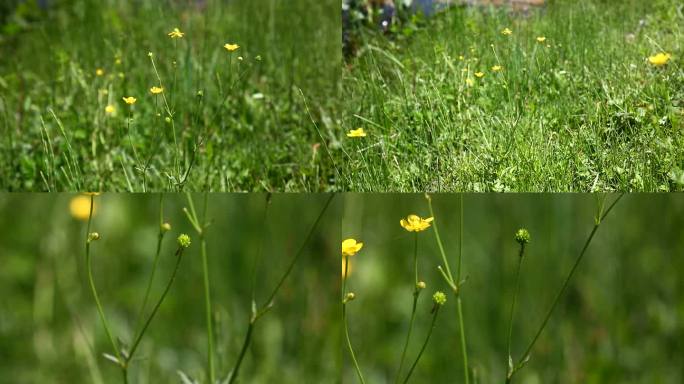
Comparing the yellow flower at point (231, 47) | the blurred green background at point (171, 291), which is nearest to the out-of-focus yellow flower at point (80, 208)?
the blurred green background at point (171, 291)

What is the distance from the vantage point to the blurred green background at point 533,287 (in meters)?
2.30

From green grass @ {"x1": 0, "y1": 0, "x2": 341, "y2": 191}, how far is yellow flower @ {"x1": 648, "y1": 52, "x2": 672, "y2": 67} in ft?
3.36

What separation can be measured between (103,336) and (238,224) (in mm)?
521

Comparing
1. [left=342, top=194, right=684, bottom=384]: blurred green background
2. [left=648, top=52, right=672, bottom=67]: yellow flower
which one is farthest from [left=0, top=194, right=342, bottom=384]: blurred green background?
[left=648, top=52, right=672, bottom=67]: yellow flower

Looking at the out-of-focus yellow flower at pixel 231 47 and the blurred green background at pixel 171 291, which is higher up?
the out-of-focus yellow flower at pixel 231 47

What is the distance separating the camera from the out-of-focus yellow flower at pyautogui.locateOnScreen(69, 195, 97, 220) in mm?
2582

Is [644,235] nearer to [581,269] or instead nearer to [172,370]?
[581,269]

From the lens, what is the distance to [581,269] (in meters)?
2.43

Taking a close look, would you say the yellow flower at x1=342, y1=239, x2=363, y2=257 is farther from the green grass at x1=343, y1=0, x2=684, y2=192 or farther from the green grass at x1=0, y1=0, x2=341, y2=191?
the green grass at x1=0, y1=0, x2=341, y2=191

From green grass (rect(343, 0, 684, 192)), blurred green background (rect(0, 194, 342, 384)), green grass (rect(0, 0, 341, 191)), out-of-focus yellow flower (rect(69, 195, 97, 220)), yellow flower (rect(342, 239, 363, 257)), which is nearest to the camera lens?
yellow flower (rect(342, 239, 363, 257))

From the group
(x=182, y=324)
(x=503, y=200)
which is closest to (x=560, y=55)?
(x=503, y=200)

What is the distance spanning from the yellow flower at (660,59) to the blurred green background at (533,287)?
427 millimetres

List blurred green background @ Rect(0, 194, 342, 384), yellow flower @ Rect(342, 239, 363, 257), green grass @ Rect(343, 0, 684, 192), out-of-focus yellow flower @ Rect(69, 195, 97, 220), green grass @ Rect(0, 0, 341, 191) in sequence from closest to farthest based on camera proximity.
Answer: yellow flower @ Rect(342, 239, 363, 257) → blurred green background @ Rect(0, 194, 342, 384) → green grass @ Rect(343, 0, 684, 192) → out-of-focus yellow flower @ Rect(69, 195, 97, 220) → green grass @ Rect(0, 0, 341, 191)

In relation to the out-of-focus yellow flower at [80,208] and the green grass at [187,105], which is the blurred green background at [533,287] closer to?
the green grass at [187,105]
